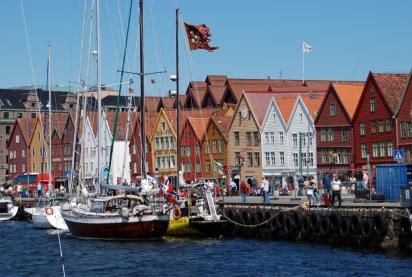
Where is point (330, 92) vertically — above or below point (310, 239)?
above

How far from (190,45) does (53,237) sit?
56.3 feet

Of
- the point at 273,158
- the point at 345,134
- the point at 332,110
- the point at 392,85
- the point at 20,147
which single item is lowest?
the point at 273,158

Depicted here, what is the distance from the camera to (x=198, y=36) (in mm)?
62562

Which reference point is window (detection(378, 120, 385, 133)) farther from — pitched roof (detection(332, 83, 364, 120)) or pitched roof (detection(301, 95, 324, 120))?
pitched roof (detection(301, 95, 324, 120))

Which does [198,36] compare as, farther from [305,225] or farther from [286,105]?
[286,105]

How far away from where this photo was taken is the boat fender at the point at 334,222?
159ft

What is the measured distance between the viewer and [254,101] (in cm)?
10719

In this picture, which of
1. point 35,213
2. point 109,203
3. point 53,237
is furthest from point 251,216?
point 35,213

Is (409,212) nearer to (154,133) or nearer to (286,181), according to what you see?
(286,181)

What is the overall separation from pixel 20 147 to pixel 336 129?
72.6 meters

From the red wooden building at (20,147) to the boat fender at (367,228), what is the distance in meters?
107

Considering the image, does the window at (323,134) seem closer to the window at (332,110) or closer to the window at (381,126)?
the window at (332,110)

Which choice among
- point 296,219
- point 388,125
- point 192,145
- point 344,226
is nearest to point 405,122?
point 388,125

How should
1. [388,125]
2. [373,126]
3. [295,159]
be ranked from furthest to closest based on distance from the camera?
[295,159] → [373,126] → [388,125]
